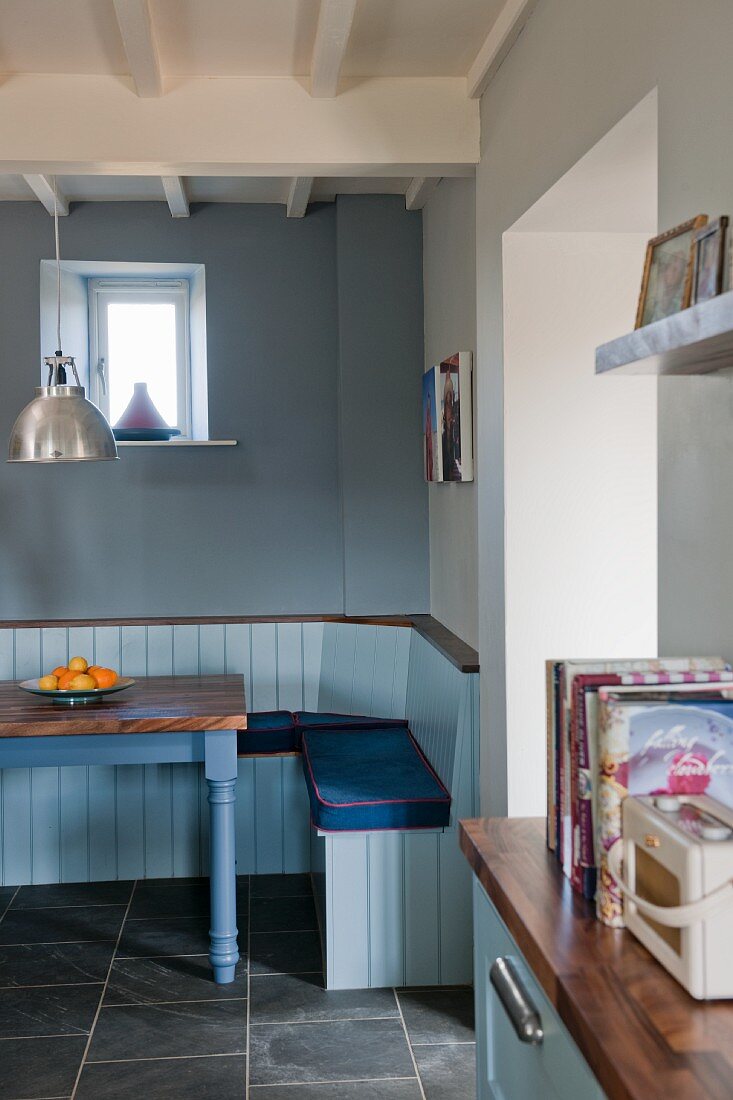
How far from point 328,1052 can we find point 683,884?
2.02 meters

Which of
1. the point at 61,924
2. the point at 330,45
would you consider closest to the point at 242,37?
the point at 330,45

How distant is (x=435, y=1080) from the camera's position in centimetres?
272

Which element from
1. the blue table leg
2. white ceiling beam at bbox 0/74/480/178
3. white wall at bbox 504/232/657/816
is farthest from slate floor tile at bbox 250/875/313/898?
white ceiling beam at bbox 0/74/480/178

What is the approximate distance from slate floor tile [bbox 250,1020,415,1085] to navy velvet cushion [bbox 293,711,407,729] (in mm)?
1321

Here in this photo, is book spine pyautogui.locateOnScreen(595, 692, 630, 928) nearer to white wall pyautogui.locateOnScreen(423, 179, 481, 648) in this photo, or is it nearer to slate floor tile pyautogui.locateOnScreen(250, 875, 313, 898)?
white wall pyautogui.locateOnScreen(423, 179, 481, 648)

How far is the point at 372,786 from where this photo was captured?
3381 millimetres

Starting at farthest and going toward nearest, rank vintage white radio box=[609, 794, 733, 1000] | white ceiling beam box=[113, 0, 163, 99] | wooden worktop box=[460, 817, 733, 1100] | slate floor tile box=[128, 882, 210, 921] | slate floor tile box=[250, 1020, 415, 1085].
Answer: slate floor tile box=[128, 882, 210, 921], slate floor tile box=[250, 1020, 415, 1085], white ceiling beam box=[113, 0, 163, 99], vintage white radio box=[609, 794, 733, 1000], wooden worktop box=[460, 817, 733, 1100]

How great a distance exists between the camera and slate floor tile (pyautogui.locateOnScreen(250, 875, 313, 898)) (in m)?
4.09

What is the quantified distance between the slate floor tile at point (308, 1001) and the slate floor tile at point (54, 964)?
544 mm

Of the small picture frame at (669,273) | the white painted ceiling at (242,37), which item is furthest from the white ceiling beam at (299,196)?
the small picture frame at (669,273)

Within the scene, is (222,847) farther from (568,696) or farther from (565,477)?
(568,696)

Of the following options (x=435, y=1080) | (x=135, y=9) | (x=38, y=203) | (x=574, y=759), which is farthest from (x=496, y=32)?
(x=435, y=1080)

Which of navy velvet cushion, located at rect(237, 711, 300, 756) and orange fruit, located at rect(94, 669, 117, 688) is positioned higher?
orange fruit, located at rect(94, 669, 117, 688)

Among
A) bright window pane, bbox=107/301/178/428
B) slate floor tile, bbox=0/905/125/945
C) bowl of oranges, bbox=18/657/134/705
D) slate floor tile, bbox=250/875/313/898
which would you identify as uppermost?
bright window pane, bbox=107/301/178/428
